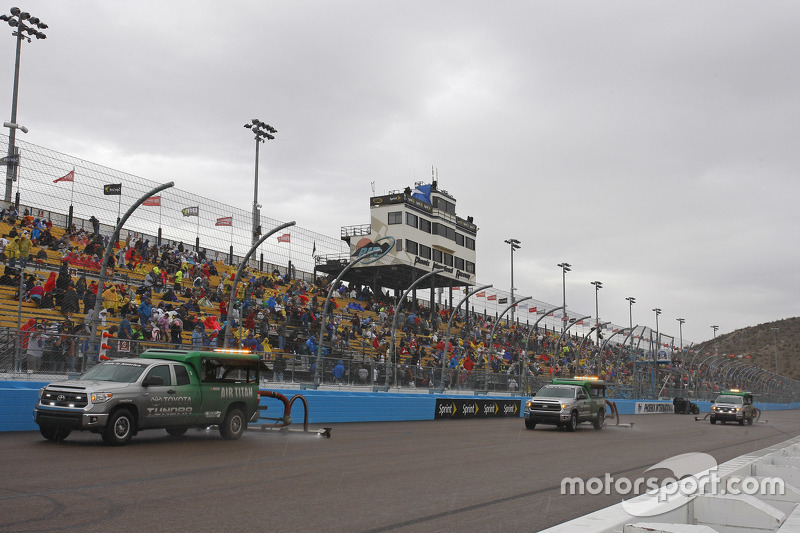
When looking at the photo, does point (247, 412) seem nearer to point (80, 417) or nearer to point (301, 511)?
point (80, 417)

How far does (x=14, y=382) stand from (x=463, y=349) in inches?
1144

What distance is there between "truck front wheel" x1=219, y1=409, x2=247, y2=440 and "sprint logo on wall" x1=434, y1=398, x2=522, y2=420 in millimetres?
14187

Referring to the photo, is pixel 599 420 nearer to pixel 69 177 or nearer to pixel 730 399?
pixel 730 399

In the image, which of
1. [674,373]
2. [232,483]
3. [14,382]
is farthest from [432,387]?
[674,373]

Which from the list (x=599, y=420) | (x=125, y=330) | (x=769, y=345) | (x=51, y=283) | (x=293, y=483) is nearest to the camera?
(x=293, y=483)

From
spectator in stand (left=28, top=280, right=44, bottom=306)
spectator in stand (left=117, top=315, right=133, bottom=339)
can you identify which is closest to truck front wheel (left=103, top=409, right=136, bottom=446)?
spectator in stand (left=117, top=315, right=133, bottom=339)

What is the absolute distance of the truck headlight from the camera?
43.7 ft

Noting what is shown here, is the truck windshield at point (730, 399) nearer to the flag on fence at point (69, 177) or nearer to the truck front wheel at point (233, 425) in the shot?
the truck front wheel at point (233, 425)

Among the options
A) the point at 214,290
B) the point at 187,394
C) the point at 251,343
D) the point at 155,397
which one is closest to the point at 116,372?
the point at 155,397

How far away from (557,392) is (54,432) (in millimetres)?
16875

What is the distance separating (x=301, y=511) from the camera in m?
7.73

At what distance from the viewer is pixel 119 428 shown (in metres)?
13.6

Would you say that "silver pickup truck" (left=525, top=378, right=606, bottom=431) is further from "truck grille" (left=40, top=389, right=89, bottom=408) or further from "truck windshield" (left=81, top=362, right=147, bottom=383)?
"truck grille" (left=40, top=389, right=89, bottom=408)

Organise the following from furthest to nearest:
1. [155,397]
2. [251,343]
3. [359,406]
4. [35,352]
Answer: [359,406] → [251,343] → [35,352] → [155,397]
